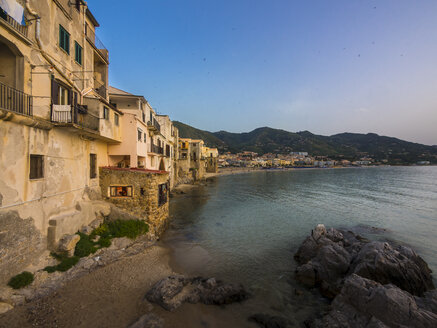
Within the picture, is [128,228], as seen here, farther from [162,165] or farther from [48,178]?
[162,165]

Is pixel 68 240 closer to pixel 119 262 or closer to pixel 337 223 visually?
pixel 119 262

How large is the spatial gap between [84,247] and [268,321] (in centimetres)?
1148

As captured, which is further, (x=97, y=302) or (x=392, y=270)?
(x=392, y=270)

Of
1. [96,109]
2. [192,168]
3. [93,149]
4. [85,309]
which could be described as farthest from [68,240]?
[192,168]

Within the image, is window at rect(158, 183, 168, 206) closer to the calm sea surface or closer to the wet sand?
the calm sea surface

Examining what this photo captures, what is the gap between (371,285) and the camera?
977 centimetres

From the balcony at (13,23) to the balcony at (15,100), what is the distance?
280 centimetres

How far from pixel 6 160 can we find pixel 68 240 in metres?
5.56

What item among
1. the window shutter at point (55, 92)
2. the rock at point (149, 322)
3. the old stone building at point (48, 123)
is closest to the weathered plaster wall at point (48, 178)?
the old stone building at point (48, 123)

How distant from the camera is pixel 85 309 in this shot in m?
9.86

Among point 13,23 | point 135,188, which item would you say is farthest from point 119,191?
point 13,23

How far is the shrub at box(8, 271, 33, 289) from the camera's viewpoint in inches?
383

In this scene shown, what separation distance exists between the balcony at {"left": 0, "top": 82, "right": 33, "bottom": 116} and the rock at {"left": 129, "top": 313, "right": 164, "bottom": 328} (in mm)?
11077

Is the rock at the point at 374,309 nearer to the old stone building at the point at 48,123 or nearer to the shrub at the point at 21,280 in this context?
the shrub at the point at 21,280
